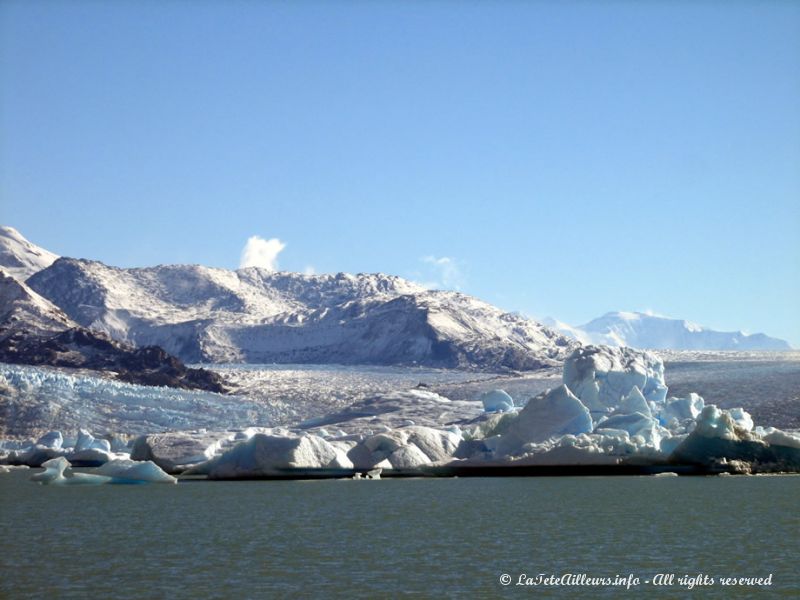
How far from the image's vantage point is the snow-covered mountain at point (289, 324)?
114 m

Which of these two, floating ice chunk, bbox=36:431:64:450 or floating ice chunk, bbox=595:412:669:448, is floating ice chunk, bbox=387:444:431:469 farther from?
floating ice chunk, bbox=36:431:64:450

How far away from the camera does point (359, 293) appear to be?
15550 cm

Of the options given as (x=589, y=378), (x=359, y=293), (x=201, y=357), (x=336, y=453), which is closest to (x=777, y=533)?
(x=336, y=453)

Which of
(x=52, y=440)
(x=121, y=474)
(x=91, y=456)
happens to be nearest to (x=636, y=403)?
(x=121, y=474)

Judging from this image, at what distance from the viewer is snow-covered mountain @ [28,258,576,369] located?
113750mm

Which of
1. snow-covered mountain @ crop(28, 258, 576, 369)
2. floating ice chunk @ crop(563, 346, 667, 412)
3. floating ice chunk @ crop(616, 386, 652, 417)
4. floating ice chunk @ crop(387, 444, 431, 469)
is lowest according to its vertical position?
floating ice chunk @ crop(387, 444, 431, 469)

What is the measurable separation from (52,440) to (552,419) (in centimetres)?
2548

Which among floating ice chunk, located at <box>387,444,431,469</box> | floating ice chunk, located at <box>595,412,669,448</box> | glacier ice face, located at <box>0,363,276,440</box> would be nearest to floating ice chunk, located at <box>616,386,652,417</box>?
floating ice chunk, located at <box>595,412,669,448</box>

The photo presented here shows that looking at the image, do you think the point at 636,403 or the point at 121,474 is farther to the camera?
the point at 636,403

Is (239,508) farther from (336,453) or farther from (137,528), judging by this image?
(336,453)

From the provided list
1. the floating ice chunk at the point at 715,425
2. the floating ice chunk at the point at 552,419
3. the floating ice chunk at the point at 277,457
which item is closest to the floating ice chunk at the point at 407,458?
the floating ice chunk at the point at 277,457

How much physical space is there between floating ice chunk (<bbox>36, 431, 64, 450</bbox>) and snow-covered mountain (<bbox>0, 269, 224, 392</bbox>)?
27416 mm

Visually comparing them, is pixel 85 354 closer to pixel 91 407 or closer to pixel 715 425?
pixel 91 407

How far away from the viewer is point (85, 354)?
85625 mm
